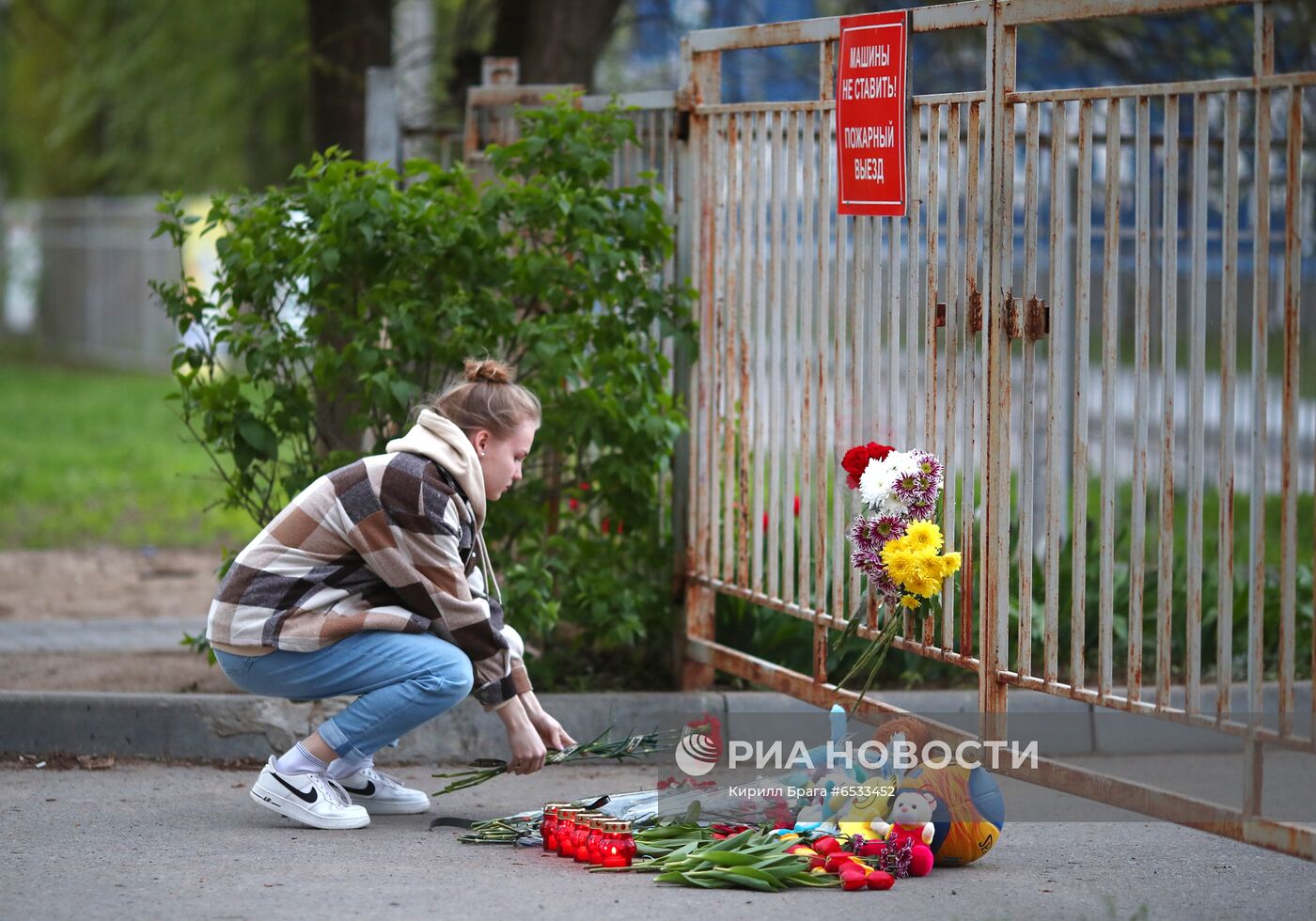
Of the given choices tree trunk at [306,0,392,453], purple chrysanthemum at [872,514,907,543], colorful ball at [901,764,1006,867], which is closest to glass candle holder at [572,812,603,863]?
colorful ball at [901,764,1006,867]

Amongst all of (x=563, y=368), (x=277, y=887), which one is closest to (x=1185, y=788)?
(x=563, y=368)

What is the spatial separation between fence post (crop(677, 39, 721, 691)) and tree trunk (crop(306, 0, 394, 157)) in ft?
11.3

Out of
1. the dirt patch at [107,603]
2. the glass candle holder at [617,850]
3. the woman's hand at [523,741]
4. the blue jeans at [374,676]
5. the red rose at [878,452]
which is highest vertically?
the red rose at [878,452]

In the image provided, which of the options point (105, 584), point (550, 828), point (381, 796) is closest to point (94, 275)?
point (105, 584)

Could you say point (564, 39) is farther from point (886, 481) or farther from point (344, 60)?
point (886, 481)

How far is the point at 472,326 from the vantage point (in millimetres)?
5633

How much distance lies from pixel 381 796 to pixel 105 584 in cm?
430

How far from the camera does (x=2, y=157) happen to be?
2933 centimetres

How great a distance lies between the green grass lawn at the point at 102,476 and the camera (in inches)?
399

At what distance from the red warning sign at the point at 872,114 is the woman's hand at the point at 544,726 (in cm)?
169

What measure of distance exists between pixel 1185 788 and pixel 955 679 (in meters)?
1.12

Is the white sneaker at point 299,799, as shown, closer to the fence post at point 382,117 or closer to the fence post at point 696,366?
the fence post at point 696,366

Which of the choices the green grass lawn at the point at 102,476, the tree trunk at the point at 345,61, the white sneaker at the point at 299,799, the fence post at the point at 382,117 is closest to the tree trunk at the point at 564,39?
the tree trunk at the point at 345,61

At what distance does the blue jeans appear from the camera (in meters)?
4.52
